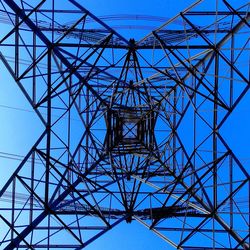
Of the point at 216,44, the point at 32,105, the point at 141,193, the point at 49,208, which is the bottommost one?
the point at 49,208

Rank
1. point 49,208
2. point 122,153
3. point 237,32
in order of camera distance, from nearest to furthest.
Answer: point 49,208, point 237,32, point 122,153

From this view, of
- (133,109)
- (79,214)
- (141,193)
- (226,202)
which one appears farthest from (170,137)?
(79,214)

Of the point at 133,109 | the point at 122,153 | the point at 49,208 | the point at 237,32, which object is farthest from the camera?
the point at 133,109

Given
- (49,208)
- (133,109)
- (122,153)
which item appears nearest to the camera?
(49,208)

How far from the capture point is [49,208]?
53.8ft

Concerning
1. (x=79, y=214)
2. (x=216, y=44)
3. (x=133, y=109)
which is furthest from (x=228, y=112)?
(x=133, y=109)

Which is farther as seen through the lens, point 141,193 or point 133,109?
point 133,109

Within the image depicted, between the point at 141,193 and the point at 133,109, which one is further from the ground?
the point at 133,109

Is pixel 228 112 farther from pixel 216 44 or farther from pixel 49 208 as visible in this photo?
pixel 49 208

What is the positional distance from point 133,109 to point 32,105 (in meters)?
9.03

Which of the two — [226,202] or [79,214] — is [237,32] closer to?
[226,202]

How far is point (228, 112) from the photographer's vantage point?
58.3ft

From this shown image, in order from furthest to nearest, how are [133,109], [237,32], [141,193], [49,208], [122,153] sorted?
[133,109]
[122,153]
[141,193]
[237,32]
[49,208]

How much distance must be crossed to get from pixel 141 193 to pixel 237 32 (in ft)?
24.8
